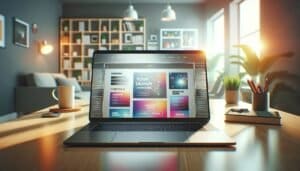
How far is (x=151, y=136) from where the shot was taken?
28.4 inches

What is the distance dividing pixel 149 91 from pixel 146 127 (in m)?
0.12

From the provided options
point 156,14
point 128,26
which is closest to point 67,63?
point 128,26

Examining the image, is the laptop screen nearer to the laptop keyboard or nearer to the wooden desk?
the laptop keyboard

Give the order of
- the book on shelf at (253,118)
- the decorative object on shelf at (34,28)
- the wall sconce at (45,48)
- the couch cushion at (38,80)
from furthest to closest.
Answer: the wall sconce at (45,48) → the decorative object on shelf at (34,28) → the couch cushion at (38,80) → the book on shelf at (253,118)

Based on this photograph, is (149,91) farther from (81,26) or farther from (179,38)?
(81,26)

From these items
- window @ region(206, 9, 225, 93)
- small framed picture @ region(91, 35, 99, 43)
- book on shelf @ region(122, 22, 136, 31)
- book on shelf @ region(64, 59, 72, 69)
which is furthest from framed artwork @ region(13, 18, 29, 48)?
window @ region(206, 9, 225, 93)

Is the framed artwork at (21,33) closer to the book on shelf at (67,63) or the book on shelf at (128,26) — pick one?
the book on shelf at (67,63)

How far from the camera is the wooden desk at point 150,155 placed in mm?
524

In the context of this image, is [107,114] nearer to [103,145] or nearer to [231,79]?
[103,145]

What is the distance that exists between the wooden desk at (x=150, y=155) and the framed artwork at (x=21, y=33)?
4706 millimetres

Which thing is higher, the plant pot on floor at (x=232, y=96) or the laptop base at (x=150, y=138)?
the plant pot on floor at (x=232, y=96)

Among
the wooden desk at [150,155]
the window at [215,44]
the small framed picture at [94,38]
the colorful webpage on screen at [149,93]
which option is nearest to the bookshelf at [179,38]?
the window at [215,44]

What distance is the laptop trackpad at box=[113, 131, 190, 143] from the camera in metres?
0.68

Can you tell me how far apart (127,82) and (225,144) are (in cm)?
36
